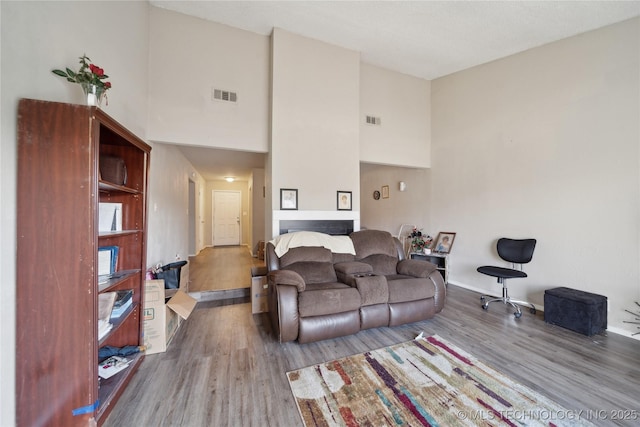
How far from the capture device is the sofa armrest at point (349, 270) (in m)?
2.46

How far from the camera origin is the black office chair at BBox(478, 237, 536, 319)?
286 cm

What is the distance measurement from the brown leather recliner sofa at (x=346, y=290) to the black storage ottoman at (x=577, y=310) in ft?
3.83

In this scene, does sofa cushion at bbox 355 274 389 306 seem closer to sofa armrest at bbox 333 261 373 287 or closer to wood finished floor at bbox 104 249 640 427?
sofa armrest at bbox 333 261 373 287

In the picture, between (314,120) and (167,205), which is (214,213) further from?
(314,120)

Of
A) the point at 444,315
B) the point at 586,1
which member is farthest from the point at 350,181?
the point at 586,1

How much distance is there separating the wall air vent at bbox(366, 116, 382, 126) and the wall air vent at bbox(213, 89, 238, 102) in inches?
85.6

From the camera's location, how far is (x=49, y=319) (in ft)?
3.71

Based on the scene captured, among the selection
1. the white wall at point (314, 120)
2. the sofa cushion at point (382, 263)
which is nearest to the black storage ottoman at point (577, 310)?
the sofa cushion at point (382, 263)

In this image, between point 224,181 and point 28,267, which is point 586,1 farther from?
point 224,181

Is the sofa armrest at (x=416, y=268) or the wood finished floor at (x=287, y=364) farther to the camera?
the sofa armrest at (x=416, y=268)

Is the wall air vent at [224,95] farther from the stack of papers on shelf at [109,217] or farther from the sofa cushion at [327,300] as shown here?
the sofa cushion at [327,300]

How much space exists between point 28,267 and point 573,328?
4291 mm

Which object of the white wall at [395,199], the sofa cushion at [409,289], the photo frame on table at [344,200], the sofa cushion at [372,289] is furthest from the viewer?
the white wall at [395,199]

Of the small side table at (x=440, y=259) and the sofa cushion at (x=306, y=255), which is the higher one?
the sofa cushion at (x=306, y=255)
